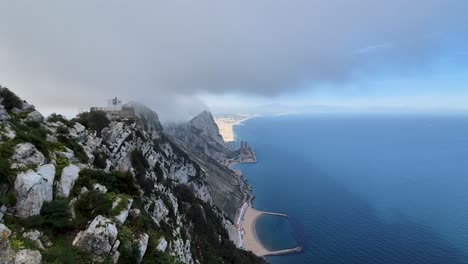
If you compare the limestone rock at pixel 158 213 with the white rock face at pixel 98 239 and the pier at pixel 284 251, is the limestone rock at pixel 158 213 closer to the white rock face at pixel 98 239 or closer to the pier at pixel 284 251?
the white rock face at pixel 98 239

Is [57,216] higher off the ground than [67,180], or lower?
lower

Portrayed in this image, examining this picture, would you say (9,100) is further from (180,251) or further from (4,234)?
(180,251)

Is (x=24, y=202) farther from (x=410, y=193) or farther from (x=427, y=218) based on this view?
(x=410, y=193)

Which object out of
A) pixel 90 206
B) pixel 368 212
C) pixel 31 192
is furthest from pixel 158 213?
pixel 368 212

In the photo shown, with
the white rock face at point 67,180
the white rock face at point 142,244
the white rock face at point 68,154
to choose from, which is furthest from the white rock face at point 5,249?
the white rock face at point 68,154

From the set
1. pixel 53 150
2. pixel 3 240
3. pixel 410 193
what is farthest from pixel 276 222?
pixel 3 240

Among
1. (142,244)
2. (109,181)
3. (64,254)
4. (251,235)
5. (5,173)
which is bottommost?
(251,235)

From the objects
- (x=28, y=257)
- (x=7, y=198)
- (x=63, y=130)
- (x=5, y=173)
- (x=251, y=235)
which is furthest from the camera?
(x=251, y=235)
